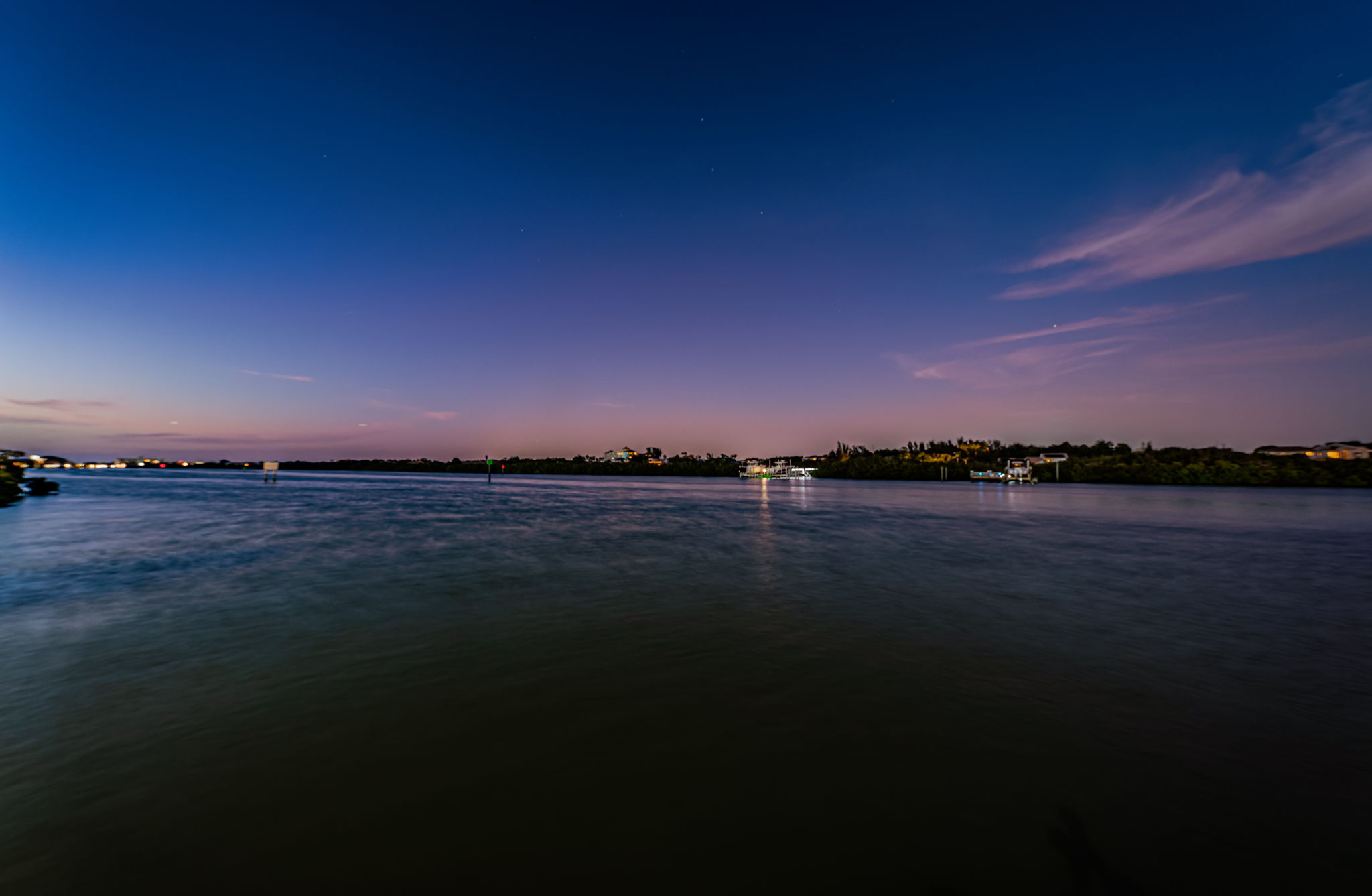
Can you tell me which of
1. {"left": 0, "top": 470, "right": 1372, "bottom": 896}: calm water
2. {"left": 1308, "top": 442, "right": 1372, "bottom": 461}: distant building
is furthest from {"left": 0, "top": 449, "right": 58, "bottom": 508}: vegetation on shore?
{"left": 1308, "top": 442, "right": 1372, "bottom": 461}: distant building

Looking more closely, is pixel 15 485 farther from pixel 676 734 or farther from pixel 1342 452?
pixel 1342 452

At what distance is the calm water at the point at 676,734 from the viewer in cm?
435

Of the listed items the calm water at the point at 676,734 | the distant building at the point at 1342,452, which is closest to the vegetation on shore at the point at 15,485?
the calm water at the point at 676,734

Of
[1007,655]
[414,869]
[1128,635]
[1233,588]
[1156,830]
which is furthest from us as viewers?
[1233,588]

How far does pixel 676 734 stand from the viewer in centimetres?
648

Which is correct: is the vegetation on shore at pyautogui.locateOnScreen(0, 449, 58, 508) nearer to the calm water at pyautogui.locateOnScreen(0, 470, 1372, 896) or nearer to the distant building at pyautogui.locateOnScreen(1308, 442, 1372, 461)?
the calm water at pyautogui.locateOnScreen(0, 470, 1372, 896)

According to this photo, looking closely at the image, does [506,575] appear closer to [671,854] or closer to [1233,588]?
[671,854]

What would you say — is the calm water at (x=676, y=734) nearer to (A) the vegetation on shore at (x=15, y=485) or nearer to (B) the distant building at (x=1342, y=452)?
(A) the vegetation on shore at (x=15, y=485)

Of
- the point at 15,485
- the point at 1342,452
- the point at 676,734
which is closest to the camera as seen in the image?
the point at 676,734

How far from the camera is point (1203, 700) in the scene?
303 inches

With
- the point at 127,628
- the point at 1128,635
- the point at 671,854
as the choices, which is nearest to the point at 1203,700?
the point at 1128,635

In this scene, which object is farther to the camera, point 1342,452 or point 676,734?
point 1342,452

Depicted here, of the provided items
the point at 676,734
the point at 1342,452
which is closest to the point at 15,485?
the point at 676,734

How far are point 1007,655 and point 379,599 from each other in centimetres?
1410
